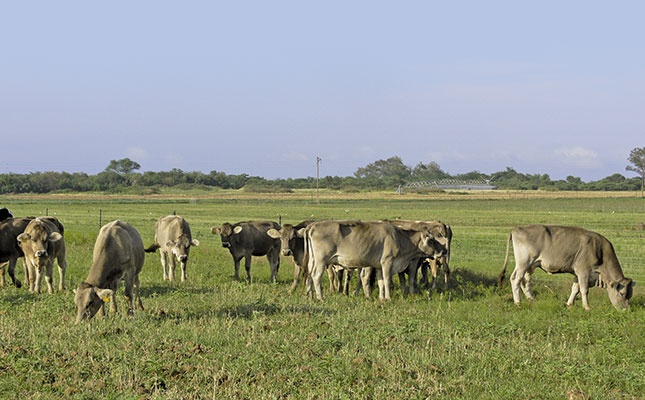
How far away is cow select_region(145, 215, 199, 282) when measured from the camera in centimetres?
1811

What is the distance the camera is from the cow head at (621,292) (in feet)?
49.7

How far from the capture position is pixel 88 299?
39.1 ft

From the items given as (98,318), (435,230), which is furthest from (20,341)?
(435,230)

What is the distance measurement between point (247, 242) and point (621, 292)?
10924 millimetres

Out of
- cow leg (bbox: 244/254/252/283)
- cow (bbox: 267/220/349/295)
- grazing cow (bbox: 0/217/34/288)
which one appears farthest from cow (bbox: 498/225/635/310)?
grazing cow (bbox: 0/217/34/288)

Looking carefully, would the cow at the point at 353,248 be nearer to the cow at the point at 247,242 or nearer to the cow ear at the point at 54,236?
the cow at the point at 247,242

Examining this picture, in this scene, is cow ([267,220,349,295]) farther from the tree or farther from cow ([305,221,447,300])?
the tree

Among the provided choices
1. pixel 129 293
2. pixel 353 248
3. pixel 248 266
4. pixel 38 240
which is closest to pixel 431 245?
pixel 353 248

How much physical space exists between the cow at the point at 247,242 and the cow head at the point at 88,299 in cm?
785

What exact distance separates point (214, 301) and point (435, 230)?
22.2ft

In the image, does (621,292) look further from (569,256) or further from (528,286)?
(528,286)

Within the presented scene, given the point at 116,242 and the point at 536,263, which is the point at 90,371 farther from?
the point at 536,263

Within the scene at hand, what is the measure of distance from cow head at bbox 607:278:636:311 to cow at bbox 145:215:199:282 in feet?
35.7

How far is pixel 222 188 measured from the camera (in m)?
168
